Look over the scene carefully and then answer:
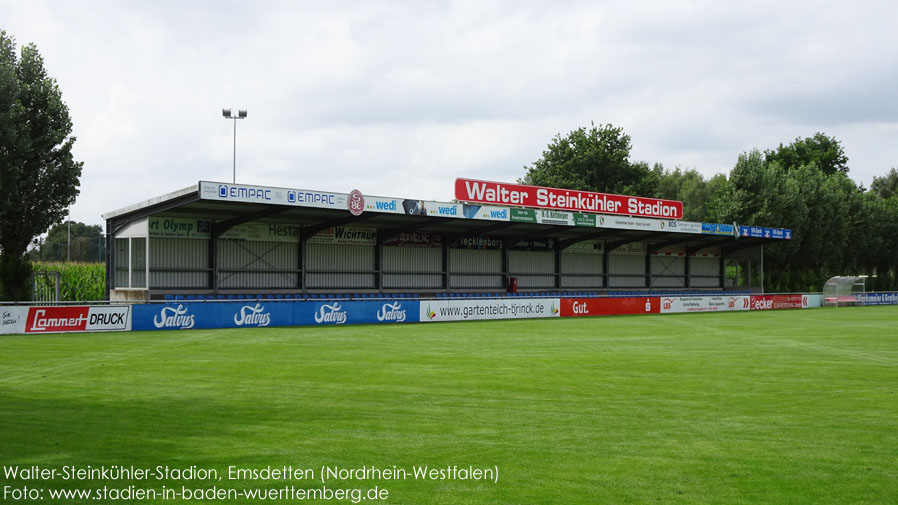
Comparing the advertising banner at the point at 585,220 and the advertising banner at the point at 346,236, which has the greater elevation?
the advertising banner at the point at 585,220

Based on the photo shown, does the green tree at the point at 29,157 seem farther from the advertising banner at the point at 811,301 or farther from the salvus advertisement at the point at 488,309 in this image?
the advertising banner at the point at 811,301

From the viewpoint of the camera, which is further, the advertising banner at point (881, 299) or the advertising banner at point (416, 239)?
the advertising banner at point (881, 299)

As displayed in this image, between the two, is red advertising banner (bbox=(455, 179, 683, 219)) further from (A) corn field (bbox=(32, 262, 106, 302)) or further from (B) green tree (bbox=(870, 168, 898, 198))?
(B) green tree (bbox=(870, 168, 898, 198))

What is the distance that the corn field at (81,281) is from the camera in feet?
144

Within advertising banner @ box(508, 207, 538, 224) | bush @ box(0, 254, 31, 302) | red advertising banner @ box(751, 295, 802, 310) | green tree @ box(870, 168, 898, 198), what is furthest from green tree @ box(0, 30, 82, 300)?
green tree @ box(870, 168, 898, 198)

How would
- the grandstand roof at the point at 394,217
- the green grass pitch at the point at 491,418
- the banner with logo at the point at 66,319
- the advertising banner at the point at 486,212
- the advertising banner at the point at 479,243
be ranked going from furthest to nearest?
the advertising banner at the point at 479,243, the advertising banner at the point at 486,212, the grandstand roof at the point at 394,217, the banner with logo at the point at 66,319, the green grass pitch at the point at 491,418

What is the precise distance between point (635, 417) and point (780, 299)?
4958 cm

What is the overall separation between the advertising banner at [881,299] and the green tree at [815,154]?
3176 centimetres

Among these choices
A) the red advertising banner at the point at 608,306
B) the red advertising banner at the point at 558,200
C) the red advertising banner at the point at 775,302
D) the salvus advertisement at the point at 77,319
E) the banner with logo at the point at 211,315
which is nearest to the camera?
the salvus advertisement at the point at 77,319

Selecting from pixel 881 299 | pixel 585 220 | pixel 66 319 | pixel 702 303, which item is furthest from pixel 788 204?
pixel 66 319

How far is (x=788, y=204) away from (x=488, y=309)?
43345 millimetres

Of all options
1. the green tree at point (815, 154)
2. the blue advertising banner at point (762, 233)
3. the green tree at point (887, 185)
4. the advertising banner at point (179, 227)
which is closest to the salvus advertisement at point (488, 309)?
the advertising banner at point (179, 227)

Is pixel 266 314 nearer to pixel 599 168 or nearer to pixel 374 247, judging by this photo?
pixel 374 247

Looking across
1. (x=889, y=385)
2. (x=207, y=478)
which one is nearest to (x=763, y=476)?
(x=207, y=478)
